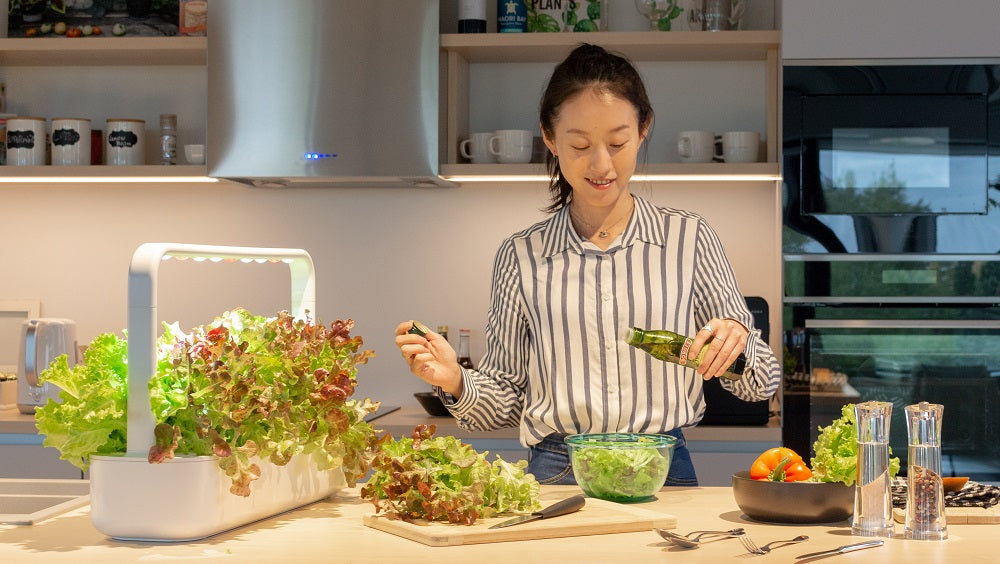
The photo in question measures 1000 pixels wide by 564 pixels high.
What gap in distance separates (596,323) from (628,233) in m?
0.17

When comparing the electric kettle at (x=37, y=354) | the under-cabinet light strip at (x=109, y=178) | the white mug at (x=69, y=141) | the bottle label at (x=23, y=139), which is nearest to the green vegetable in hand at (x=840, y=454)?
the under-cabinet light strip at (x=109, y=178)

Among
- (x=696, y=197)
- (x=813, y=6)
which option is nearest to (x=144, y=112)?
(x=696, y=197)

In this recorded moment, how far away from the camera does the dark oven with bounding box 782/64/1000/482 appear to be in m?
2.86

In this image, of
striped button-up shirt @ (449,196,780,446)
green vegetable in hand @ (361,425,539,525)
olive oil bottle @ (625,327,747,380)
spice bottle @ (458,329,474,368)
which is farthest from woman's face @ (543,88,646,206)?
spice bottle @ (458,329,474,368)

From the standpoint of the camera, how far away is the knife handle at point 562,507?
140cm

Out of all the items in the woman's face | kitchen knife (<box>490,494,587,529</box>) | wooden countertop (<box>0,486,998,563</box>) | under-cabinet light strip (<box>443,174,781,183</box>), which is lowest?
wooden countertop (<box>0,486,998,563</box>)

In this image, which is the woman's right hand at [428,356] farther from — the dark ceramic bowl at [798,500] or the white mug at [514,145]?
the white mug at [514,145]

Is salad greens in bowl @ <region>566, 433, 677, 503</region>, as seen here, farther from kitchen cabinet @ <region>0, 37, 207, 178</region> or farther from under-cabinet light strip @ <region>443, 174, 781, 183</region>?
kitchen cabinet @ <region>0, 37, 207, 178</region>

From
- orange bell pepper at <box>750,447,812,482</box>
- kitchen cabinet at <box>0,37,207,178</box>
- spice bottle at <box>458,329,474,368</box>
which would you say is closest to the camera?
orange bell pepper at <box>750,447,812,482</box>

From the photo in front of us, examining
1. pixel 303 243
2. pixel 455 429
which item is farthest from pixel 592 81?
pixel 303 243

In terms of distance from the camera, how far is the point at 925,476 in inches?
52.7

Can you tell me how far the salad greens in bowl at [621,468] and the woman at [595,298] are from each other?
0.94 feet

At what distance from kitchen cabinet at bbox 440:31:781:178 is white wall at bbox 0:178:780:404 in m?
0.26

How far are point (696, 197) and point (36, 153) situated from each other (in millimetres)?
1973
